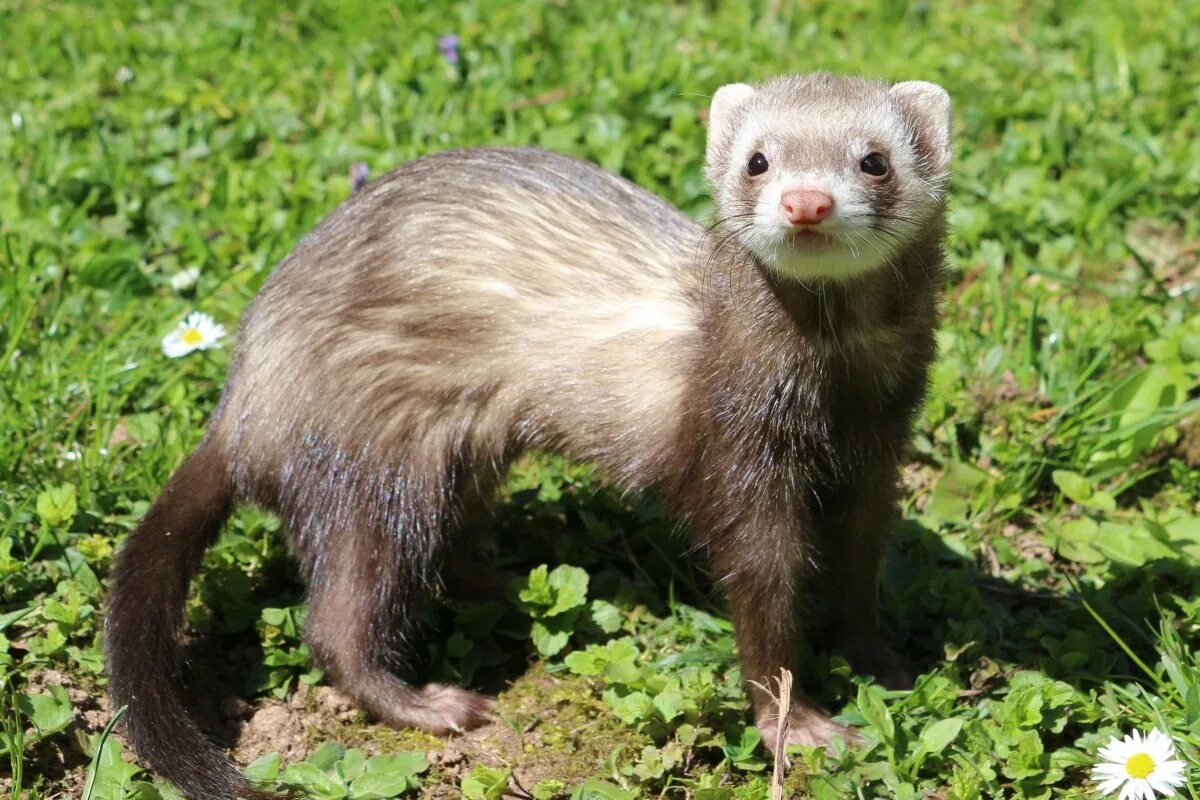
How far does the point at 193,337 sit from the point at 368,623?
1.36 meters

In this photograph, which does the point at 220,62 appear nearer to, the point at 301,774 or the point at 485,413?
the point at 485,413

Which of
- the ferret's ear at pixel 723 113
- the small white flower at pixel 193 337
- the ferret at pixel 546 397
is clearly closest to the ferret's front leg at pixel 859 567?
the ferret at pixel 546 397

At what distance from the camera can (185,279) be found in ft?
16.3

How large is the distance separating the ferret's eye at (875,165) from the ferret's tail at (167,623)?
72.0 inches

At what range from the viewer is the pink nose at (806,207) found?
9.48ft

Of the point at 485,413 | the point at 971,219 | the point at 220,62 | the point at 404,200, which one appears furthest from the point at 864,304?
the point at 220,62

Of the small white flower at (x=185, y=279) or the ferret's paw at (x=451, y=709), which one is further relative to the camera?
the small white flower at (x=185, y=279)

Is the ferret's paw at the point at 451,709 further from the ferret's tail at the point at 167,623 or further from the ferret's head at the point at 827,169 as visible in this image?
the ferret's head at the point at 827,169

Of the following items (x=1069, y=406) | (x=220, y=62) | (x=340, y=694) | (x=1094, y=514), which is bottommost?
(x=340, y=694)

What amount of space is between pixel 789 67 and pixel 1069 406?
2343 mm

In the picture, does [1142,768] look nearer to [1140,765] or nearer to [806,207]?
[1140,765]

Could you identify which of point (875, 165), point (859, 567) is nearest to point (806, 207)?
point (875, 165)

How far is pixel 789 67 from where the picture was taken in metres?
6.11

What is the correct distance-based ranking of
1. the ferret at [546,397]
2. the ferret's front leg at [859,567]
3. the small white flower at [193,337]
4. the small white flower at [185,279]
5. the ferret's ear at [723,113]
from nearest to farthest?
the ferret at [546,397] → the ferret's ear at [723,113] → the ferret's front leg at [859,567] → the small white flower at [193,337] → the small white flower at [185,279]
